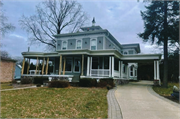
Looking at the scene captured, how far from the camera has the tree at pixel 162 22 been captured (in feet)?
44.9

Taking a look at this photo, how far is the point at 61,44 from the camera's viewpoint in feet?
67.6

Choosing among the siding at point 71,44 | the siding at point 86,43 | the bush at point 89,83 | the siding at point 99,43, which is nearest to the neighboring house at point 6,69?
the siding at point 71,44

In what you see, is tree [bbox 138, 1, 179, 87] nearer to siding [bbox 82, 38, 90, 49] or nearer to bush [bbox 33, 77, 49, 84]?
siding [bbox 82, 38, 90, 49]

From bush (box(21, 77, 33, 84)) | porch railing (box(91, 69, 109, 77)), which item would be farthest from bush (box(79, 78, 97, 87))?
bush (box(21, 77, 33, 84))

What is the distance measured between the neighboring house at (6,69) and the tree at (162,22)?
1725 centimetres

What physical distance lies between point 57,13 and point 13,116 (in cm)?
2692

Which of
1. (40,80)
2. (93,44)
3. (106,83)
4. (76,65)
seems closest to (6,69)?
(40,80)

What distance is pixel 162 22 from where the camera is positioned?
564 inches

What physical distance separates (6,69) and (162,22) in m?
19.6

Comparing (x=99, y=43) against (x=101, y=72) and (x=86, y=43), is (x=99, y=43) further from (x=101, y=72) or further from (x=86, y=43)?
(x=101, y=72)

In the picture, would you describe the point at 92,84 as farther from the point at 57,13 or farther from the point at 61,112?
the point at 57,13

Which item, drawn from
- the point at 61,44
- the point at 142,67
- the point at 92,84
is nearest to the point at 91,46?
the point at 61,44

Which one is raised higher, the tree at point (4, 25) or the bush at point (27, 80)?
the tree at point (4, 25)

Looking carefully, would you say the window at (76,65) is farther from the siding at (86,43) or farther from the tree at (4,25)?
the tree at (4,25)
